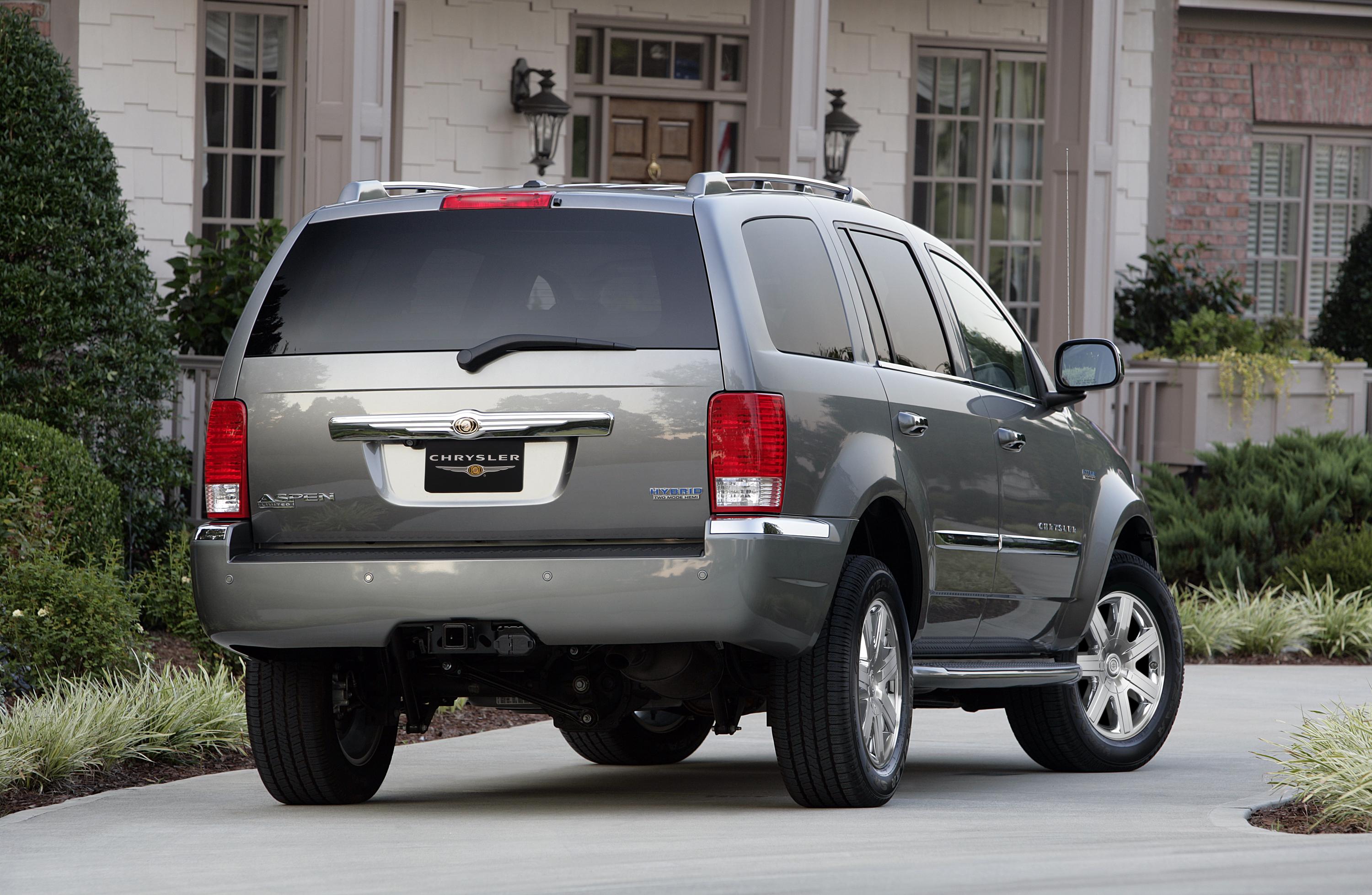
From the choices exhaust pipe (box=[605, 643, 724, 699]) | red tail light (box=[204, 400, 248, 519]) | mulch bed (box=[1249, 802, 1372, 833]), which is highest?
red tail light (box=[204, 400, 248, 519])

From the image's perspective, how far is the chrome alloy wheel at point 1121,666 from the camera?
309 inches

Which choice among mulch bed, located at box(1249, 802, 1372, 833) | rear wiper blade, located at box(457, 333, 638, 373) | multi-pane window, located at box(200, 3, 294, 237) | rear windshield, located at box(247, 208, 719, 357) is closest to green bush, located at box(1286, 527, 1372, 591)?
mulch bed, located at box(1249, 802, 1372, 833)

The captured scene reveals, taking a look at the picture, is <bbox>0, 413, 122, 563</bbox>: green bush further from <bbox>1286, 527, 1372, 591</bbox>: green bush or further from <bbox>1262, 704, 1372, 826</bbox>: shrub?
<bbox>1286, 527, 1372, 591</bbox>: green bush

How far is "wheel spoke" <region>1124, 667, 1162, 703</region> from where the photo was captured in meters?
7.95

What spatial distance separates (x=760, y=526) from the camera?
18.6ft

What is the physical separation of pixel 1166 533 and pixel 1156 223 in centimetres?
511

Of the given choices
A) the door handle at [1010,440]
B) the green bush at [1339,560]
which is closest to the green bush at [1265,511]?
the green bush at [1339,560]

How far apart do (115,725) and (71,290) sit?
173 inches

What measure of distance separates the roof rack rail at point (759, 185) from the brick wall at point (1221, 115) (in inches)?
443

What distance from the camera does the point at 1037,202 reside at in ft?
60.6

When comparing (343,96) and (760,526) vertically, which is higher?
(343,96)

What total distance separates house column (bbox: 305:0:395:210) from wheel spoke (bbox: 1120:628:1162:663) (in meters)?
5.86

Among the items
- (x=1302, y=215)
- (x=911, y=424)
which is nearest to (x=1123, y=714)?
(x=911, y=424)

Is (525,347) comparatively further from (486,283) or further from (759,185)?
(759,185)
